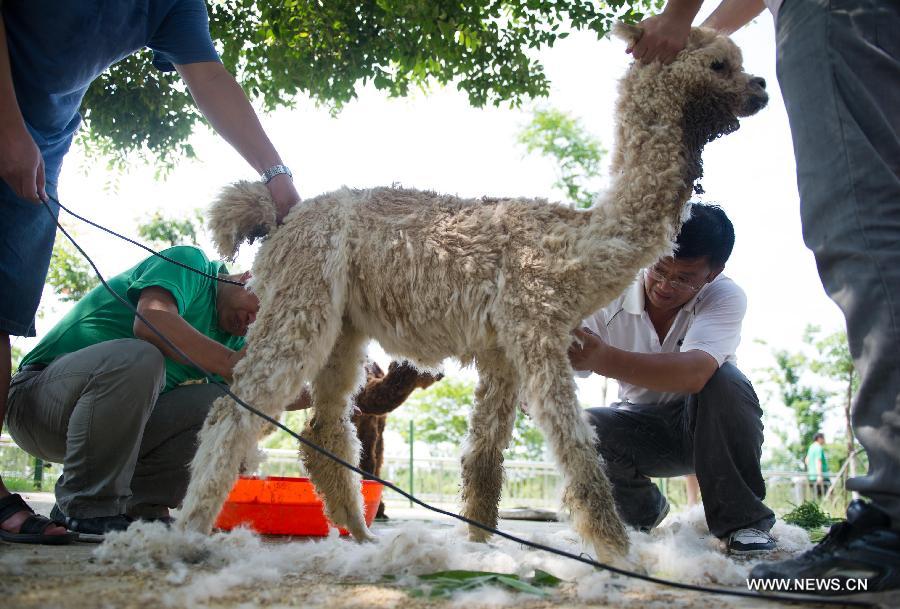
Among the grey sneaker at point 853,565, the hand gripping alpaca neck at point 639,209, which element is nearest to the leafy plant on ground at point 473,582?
the grey sneaker at point 853,565

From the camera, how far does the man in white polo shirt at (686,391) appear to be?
140 inches

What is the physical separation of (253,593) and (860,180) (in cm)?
212

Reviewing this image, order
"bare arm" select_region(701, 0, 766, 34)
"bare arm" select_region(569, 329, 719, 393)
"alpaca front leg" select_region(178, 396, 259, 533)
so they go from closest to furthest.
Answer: "alpaca front leg" select_region(178, 396, 259, 533) < "bare arm" select_region(569, 329, 719, 393) < "bare arm" select_region(701, 0, 766, 34)

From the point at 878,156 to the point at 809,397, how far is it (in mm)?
39420

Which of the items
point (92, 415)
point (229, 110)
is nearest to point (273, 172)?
point (229, 110)

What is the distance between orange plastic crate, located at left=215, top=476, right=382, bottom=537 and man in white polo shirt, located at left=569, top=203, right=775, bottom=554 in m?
1.72

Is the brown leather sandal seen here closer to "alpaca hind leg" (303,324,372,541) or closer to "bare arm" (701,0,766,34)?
"alpaca hind leg" (303,324,372,541)

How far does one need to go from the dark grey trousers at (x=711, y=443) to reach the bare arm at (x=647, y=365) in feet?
0.45

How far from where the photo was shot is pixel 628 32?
3.30 m

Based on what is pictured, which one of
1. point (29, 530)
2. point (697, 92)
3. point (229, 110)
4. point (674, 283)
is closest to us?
point (29, 530)

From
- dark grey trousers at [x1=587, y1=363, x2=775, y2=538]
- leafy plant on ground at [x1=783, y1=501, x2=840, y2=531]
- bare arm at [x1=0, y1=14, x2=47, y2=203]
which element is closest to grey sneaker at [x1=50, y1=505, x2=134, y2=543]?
bare arm at [x1=0, y1=14, x2=47, y2=203]

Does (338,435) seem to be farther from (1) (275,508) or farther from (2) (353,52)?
(2) (353,52)

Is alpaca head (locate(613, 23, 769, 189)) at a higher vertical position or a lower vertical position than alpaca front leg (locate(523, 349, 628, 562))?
higher

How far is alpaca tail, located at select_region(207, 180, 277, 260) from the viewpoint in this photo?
343 centimetres
